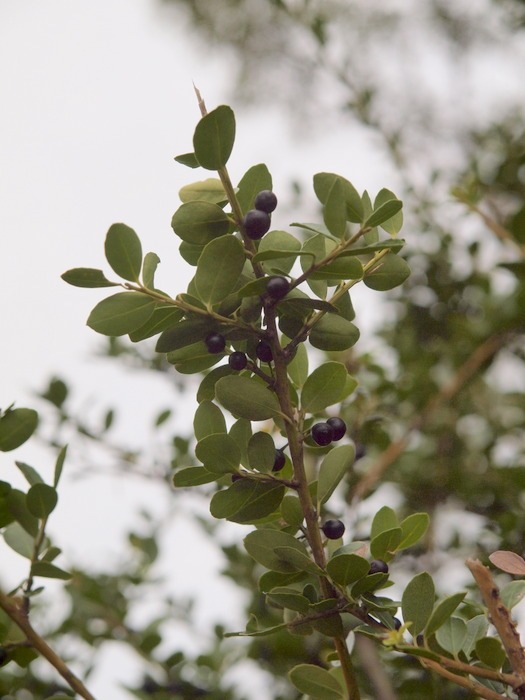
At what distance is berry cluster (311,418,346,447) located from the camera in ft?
2.17

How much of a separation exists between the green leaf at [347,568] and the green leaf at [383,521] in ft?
0.33

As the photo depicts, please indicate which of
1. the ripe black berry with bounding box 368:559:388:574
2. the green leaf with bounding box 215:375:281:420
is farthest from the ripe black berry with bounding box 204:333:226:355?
the ripe black berry with bounding box 368:559:388:574

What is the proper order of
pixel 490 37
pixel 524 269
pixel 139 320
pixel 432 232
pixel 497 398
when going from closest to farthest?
pixel 139 320, pixel 524 269, pixel 432 232, pixel 497 398, pixel 490 37

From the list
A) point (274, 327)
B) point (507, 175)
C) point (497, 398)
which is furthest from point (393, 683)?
point (507, 175)

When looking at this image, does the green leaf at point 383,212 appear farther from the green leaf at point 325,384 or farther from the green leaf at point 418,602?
the green leaf at point 418,602

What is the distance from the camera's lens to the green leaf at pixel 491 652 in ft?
2.07

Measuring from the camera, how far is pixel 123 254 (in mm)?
610

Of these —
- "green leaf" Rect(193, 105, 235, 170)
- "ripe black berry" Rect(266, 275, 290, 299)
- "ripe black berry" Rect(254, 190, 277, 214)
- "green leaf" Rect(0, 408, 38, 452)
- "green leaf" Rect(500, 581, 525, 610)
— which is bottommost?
"green leaf" Rect(500, 581, 525, 610)

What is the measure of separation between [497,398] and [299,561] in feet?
5.62

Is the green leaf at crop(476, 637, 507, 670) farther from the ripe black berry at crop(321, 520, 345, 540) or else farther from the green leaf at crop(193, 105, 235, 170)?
the green leaf at crop(193, 105, 235, 170)

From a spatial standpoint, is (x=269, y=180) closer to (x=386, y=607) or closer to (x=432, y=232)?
(x=386, y=607)

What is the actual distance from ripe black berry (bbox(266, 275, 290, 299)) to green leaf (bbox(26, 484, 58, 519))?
0.97ft

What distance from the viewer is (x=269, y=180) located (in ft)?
2.15

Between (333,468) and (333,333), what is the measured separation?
12 cm
